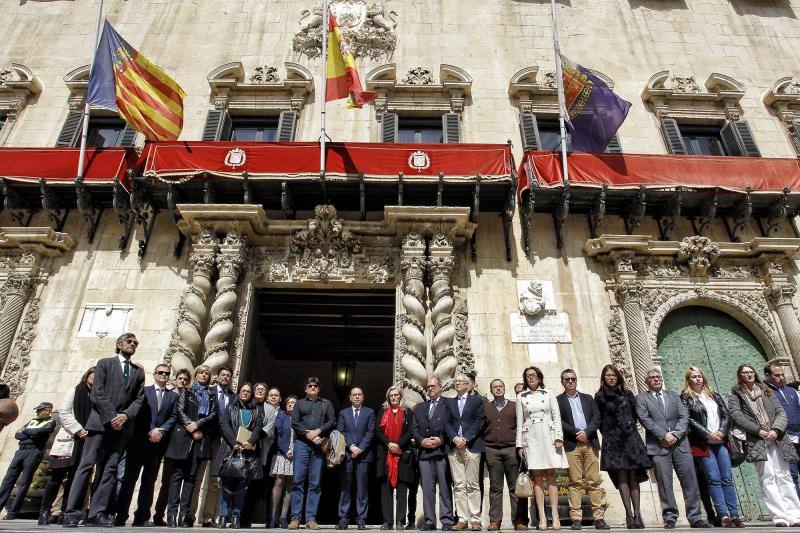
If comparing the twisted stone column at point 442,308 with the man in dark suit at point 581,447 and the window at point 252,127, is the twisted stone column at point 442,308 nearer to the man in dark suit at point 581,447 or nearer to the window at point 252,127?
the man in dark suit at point 581,447

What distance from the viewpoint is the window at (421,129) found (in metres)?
13.9

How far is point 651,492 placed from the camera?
9820 mm

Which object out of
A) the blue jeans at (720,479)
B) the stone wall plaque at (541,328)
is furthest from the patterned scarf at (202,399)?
the blue jeans at (720,479)

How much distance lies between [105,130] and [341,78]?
7.38m

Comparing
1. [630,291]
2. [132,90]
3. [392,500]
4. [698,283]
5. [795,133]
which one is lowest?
[392,500]

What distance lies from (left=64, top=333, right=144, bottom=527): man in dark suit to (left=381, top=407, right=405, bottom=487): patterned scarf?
3.26 meters

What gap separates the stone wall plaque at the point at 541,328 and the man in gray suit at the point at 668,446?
3.98m

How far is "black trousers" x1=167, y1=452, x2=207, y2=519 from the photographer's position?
691cm

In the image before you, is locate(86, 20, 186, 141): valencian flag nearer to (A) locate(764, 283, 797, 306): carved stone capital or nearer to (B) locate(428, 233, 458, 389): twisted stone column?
(B) locate(428, 233, 458, 389): twisted stone column

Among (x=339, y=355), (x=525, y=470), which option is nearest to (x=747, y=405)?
(x=525, y=470)

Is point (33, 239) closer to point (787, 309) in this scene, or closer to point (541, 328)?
point (541, 328)

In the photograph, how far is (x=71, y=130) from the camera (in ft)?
45.7

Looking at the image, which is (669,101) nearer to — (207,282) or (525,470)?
(525,470)

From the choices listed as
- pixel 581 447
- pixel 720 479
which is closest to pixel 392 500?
pixel 581 447
